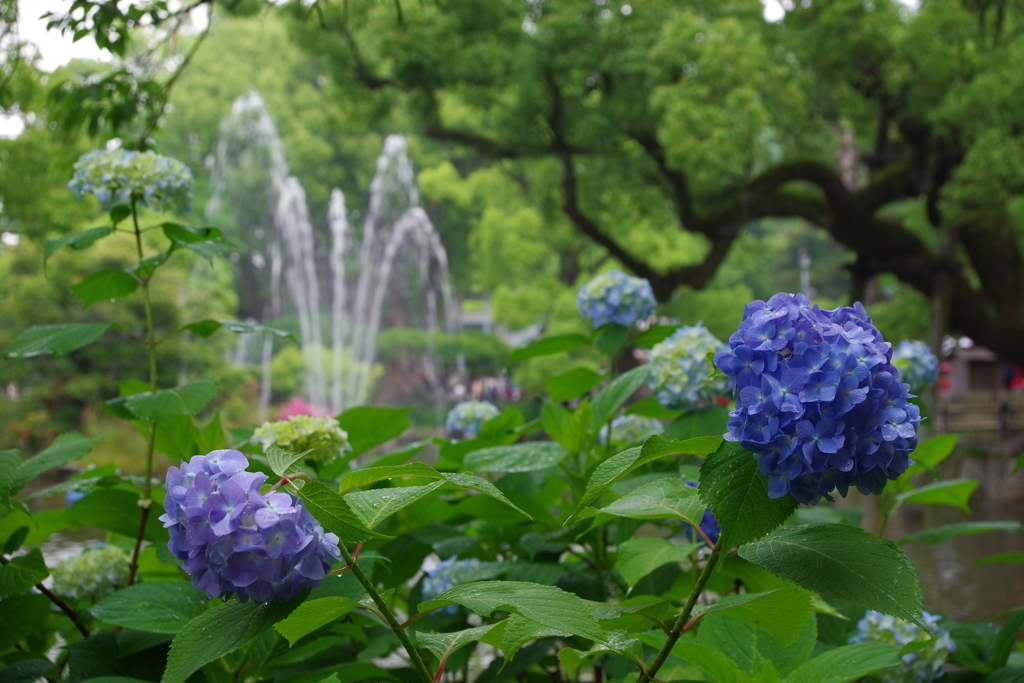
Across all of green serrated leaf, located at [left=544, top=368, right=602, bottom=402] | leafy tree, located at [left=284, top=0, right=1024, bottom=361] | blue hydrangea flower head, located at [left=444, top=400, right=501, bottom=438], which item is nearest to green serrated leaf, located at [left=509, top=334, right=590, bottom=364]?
green serrated leaf, located at [left=544, top=368, right=602, bottom=402]

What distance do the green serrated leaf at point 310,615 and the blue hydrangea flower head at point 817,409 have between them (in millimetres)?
384

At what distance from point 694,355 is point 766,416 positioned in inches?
32.8

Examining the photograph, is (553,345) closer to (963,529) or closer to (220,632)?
(963,529)

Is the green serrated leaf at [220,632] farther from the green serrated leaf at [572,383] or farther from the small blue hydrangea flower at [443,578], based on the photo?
the green serrated leaf at [572,383]

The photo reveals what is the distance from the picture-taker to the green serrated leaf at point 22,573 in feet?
3.10

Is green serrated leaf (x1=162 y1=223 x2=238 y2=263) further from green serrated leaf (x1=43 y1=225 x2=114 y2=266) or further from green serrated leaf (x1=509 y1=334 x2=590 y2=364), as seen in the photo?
green serrated leaf (x1=509 y1=334 x2=590 y2=364)

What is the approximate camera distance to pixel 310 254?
1995 centimetres

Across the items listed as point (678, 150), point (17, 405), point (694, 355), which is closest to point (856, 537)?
point (694, 355)

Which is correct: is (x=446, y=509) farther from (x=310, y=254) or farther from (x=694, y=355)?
(x=310, y=254)

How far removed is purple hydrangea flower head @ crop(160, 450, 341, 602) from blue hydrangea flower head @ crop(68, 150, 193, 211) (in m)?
0.91

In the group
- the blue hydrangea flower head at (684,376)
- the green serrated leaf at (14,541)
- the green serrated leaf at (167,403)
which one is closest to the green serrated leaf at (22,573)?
the green serrated leaf at (14,541)

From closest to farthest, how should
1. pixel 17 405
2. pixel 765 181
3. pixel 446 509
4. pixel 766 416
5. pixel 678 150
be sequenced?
pixel 766 416 → pixel 446 509 → pixel 678 150 → pixel 765 181 → pixel 17 405

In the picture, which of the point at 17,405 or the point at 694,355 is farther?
the point at 17,405

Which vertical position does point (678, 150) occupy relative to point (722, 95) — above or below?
below
